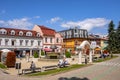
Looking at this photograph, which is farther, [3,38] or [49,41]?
[49,41]

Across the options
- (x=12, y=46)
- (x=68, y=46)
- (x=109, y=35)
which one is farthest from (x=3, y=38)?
(x=109, y=35)

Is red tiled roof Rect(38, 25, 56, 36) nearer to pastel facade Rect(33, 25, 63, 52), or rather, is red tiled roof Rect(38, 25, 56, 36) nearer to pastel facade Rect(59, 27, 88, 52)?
pastel facade Rect(33, 25, 63, 52)

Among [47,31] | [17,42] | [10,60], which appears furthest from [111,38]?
[10,60]

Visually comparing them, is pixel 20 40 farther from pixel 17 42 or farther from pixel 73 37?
pixel 73 37

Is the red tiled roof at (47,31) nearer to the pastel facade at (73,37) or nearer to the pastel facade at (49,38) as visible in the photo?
the pastel facade at (49,38)

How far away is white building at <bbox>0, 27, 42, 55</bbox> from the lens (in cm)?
6069

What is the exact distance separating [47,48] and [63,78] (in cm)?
5009

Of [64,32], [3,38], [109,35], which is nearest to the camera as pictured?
[3,38]

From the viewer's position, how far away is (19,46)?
2527 inches

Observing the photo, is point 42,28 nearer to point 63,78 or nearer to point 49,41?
point 49,41

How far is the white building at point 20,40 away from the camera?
60.7 m

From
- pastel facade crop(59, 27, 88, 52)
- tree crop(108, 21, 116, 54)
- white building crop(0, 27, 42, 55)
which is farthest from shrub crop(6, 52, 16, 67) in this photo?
tree crop(108, 21, 116, 54)

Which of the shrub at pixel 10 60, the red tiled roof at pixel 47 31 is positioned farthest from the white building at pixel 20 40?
the shrub at pixel 10 60

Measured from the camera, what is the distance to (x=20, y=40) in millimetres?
64500
